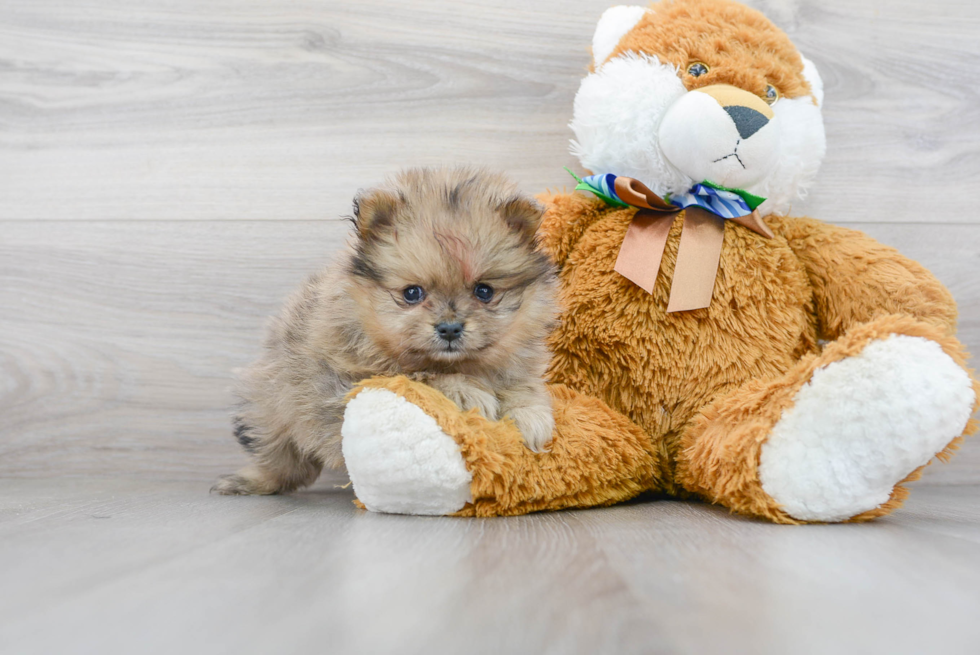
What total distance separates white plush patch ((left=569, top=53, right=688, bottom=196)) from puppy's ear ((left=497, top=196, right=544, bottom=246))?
0.27 m

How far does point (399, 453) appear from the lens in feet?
3.16

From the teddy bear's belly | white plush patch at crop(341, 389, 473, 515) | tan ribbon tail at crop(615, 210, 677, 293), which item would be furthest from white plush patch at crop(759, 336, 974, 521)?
white plush patch at crop(341, 389, 473, 515)

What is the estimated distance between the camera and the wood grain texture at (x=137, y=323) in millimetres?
1588

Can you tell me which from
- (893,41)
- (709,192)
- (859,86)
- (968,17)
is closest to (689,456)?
(709,192)

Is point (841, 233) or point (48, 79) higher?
point (48, 79)

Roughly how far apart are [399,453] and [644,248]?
58 cm

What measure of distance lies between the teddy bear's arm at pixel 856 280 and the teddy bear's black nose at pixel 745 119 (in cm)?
22

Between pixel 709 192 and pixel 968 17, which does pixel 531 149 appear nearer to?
pixel 709 192

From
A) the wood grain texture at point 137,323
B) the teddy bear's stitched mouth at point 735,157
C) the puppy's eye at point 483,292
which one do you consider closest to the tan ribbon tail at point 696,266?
the teddy bear's stitched mouth at point 735,157

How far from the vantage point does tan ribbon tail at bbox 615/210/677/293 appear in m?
1.22

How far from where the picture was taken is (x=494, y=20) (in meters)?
1.59

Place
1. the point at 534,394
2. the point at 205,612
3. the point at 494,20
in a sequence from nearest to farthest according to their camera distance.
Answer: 1. the point at 205,612
2. the point at 534,394
3. the point at 494,20

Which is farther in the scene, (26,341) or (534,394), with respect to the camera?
(26,341)

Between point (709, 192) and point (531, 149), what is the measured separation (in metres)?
0.49
